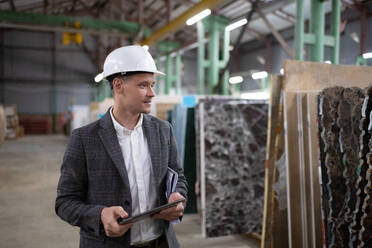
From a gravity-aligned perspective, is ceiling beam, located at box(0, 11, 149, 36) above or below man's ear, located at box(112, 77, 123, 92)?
above

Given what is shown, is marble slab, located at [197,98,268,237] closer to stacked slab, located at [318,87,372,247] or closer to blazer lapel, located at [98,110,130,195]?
stacked slab, located at [318,87,372,247]

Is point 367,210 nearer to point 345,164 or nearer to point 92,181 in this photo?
point 345,164

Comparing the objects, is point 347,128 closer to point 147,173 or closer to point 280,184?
point 280,184

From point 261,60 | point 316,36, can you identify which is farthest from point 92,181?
point 261,60

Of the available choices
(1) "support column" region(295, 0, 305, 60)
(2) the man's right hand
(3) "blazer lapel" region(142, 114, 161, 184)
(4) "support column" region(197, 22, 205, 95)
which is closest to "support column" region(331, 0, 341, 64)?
(1) "support column" region(295, 0, 305, 60)

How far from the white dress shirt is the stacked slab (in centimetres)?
145

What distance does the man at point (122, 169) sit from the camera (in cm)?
147

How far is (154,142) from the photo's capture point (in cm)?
161

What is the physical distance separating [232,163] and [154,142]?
2.88 meters

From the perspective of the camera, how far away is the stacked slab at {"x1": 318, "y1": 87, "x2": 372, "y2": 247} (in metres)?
2.18

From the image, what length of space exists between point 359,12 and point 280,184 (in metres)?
11.6

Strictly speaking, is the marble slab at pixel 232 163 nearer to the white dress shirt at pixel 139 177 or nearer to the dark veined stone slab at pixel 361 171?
the dark veined stone slab at pixel 361 171

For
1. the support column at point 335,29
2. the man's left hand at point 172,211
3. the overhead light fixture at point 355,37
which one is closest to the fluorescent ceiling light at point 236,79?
the overhead light fixture at point 355,37

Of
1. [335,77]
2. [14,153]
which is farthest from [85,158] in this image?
[14,153]
